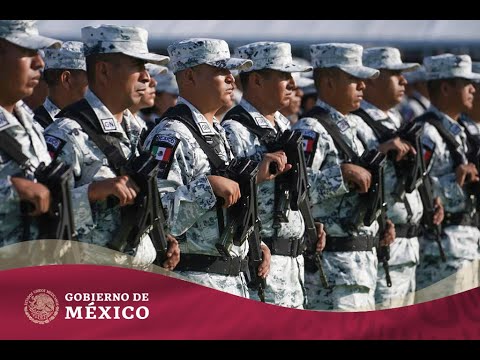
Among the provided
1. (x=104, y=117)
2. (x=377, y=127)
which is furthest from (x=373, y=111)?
(x=104, y=117)

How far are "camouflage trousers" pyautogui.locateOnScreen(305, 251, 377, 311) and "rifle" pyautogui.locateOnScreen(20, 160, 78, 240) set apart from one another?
264 centimetres

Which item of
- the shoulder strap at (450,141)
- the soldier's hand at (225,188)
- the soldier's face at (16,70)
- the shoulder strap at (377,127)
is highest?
the soldier's face at (16,70)

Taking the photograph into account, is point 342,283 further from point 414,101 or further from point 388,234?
point 414,101

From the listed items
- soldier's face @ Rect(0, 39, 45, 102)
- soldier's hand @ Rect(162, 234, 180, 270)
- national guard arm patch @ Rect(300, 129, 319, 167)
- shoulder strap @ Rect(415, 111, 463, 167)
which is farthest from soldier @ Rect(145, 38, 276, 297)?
shoulder strap @ Rect(415, 111, 463, 167)

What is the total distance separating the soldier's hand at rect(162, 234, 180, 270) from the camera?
22.2 ft

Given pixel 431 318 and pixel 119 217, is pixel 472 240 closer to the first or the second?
pixel 431 318

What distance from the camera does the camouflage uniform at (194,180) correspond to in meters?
6.78

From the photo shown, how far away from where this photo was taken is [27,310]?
689 cm

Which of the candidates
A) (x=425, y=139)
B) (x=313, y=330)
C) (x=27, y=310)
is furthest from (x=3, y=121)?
(x=425, y=139)

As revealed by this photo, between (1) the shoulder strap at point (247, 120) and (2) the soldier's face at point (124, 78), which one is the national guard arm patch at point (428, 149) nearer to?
(1) the shoulder strap at point (247, 120)

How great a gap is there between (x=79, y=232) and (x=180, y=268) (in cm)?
92

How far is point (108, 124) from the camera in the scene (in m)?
6.51

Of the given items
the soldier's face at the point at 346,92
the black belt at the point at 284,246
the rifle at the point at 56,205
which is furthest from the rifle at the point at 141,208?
the soldier's face at the point at 346,92

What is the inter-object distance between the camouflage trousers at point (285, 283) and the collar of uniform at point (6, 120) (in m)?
2.27
